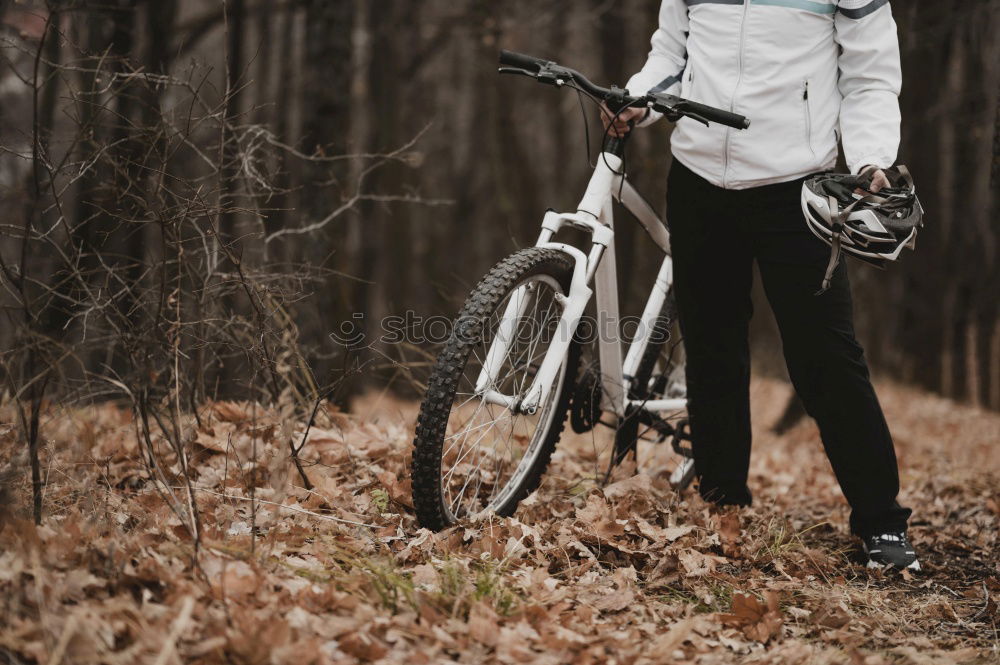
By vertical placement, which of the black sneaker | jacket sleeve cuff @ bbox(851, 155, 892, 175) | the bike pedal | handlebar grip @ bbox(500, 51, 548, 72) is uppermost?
handlebar grip @ bbox(500, 51, 548, 72)

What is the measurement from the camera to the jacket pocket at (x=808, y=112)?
3240mm

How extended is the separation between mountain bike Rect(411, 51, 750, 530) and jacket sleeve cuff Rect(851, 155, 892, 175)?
0.46 metres

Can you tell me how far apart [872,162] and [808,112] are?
301 mm

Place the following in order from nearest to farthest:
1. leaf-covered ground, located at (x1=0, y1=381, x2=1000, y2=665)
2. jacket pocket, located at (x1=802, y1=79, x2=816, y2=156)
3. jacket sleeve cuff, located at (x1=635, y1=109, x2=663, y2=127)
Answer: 1. leaf-covered ground, located at (x1=0, y1=381, x2=1000, y2=665)
2. jacket pocket, located at (x1=802, y1=79, x2=816, y2=156)
3. jacket sleeve cuff, located at (x1=635, y1=109, x2=663, y2=127)

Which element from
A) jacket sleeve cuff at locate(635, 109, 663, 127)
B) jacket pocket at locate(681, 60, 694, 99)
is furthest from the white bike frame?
jacket pocket at locate(681, 60, 694, 99)

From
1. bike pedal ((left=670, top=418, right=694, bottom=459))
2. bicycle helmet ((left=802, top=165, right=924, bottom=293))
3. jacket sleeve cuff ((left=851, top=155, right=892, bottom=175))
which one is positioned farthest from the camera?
bike pedal ((left=670, top=418, right=694, bottom=459))

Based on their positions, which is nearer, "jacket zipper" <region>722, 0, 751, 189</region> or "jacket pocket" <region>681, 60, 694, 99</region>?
"jacket zipper" <region>722, 0, 751, 189</region>

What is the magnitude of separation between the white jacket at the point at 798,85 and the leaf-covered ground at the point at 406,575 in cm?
143

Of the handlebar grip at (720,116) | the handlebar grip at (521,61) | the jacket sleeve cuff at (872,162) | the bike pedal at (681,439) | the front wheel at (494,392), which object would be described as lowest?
the bike pedal at (681,439)

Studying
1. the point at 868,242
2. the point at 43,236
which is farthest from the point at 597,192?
the point at 43,236

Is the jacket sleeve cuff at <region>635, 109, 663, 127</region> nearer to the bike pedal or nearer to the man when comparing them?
the man

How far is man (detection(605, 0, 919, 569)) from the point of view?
10.5 feet

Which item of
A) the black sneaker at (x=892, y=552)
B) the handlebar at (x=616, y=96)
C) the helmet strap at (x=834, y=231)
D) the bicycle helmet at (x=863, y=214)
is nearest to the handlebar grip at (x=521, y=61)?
the handlebar at (x=616, y=96)

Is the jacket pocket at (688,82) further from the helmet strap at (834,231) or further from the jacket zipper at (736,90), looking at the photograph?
the helmet strap at (834,231)
